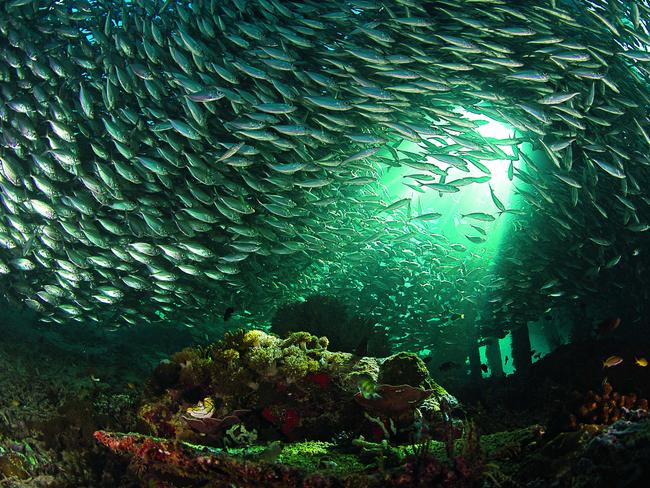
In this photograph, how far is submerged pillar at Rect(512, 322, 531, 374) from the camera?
16.8 metres

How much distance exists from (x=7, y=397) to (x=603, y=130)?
14.8 m

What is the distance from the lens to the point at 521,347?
56.3ft

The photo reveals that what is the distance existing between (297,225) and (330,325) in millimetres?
3128

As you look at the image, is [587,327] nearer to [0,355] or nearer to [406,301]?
[406,301]

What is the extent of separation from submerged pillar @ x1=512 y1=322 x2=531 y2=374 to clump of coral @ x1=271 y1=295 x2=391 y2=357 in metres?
8.41

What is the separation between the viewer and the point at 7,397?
8055 mm

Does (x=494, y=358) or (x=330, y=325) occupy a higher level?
(x=330, y=325)

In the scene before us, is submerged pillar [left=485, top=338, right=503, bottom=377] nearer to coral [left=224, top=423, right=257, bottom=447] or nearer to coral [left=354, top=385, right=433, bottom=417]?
coral [left=354, top=385, right=433, bottom=417]

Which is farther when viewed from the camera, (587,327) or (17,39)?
(587,327)

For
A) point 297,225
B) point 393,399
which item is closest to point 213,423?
point 393,399

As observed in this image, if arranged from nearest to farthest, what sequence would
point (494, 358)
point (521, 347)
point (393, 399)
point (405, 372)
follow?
point (393, 399)
point (405, 372)
point (521, 347)
point (494, 358)

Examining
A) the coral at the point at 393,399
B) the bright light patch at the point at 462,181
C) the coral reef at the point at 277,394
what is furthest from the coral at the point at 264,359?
the bright light patch at the point at 462,181

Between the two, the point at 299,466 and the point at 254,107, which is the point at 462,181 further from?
the point at 299,466

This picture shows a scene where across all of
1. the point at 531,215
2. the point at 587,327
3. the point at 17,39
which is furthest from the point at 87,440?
the point at 587,327
